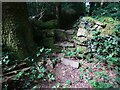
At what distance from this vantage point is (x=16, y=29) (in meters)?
3.92

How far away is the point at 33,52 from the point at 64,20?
10.9 feet

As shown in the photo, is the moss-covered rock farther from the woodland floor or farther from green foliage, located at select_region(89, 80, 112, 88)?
green foliage, located at select_region(89, 80, 112, 88)

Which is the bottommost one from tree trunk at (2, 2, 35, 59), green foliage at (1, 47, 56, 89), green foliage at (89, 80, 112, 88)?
green foliage at (89, 80, 112, 88)

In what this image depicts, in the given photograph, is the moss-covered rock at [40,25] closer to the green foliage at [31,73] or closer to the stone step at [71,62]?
the green foliage at [31,73]

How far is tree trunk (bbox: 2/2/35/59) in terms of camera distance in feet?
12.6

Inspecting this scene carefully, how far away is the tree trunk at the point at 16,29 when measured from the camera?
3848mm

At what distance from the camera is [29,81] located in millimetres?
3566

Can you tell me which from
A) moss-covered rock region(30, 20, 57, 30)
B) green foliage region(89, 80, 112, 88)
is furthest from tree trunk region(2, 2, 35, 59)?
green foliage region(89, 80, 112, 88)

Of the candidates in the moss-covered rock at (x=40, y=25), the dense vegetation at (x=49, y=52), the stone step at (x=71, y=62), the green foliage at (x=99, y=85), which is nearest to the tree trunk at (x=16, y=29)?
the dense vegetation at (x=49, y=52)

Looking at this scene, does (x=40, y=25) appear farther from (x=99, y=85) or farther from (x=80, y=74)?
(x=99, y=85)

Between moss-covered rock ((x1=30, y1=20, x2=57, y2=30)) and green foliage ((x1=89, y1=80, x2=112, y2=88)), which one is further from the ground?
moss-covered rock ((x1=30, y1=20, x2=57, y2=30))

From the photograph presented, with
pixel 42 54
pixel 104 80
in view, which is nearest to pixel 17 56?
pixel 42 54

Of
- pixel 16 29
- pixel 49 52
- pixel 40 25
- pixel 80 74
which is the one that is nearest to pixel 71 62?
pixel 80 74

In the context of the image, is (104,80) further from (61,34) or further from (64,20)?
(64,20)
